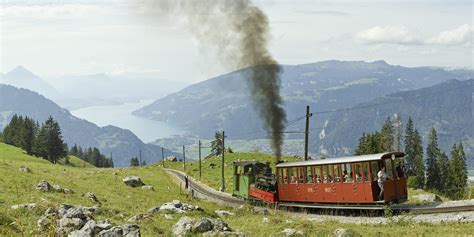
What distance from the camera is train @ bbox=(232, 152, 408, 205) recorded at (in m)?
28.5

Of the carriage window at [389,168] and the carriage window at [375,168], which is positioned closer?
the carriage window at [375,168]

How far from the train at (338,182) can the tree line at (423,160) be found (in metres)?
69.1

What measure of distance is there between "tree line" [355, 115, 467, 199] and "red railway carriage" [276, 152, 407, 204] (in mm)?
71409

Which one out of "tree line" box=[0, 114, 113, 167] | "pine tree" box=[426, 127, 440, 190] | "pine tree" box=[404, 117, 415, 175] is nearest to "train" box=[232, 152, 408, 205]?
"pine tree" box=[426, 127, 440, 190]

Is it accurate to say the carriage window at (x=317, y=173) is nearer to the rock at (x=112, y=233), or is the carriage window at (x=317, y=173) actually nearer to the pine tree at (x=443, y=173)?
the rock at (x=112, y=233)

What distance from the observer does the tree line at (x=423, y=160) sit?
10919 centimetres

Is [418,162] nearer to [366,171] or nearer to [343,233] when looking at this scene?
[366,171]

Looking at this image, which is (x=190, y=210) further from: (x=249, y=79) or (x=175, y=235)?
(x=249, y=79)

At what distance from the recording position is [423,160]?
421 ft

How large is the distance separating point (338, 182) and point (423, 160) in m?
108

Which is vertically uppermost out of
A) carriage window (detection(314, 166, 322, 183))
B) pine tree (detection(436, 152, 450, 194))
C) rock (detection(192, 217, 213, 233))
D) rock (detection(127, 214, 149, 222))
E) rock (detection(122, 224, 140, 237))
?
carriage window (detection(314, 166, 322, 183))

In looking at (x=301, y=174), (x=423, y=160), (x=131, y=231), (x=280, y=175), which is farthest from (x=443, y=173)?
(x=131, y=231)

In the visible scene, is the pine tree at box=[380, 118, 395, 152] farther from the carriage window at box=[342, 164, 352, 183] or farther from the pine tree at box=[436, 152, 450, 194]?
the carriage window at box=[342, 164, 352, 183]

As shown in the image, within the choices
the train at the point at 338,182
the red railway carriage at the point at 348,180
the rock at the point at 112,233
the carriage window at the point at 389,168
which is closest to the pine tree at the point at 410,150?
the train at the point at 338,182
